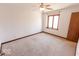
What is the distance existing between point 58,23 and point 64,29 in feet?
0.48

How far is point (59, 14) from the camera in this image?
124 centimetres

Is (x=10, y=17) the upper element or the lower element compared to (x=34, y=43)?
upper

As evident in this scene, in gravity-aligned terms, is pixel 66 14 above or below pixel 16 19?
above

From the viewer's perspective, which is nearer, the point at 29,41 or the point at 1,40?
the point at 1,40

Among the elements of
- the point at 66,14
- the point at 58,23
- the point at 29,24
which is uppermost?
the point at 66,14

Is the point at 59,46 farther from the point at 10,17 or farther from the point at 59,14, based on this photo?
the point at 10,17

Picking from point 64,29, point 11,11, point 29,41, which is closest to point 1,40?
point 11,11

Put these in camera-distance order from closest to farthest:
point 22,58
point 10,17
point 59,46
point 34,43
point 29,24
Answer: point 22,58 → point 10,17 → point 29,24 → point 59,46 → point 34,43

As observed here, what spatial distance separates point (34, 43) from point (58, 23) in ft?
4.23

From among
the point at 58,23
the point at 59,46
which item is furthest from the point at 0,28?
the point at 59,46

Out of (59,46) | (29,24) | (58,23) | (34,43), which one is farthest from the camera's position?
(34,43)

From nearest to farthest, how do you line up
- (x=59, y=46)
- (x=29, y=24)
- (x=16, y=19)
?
(x=16, y=19), (x=29, y=24), (x=59, y=46)

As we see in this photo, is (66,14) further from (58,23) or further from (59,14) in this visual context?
(58,23)

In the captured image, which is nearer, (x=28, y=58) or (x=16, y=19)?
(x=28, y=58)
